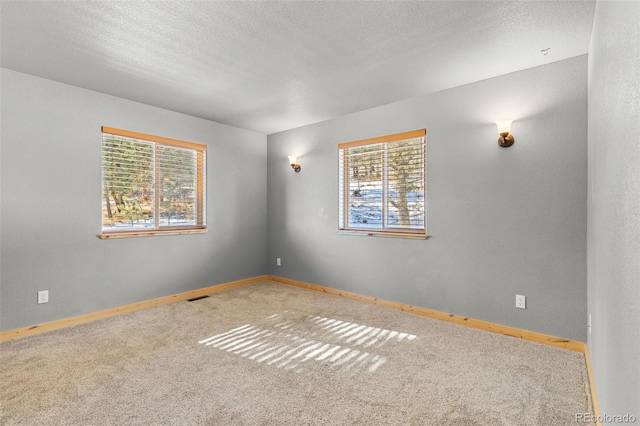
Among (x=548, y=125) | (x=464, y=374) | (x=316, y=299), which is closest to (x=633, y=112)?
(x=464, y=374)

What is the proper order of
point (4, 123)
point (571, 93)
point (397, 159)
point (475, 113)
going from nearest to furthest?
point (571, 93) < point (4, 123) < point (475, 113) < point (397, 159)

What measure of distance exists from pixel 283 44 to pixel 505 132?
212cm

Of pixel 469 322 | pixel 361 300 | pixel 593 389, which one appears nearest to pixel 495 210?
pixel 469 322

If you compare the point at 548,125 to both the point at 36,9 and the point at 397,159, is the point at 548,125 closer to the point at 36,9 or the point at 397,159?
the point at 397,159

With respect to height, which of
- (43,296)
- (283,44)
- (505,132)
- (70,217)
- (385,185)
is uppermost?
(283,44)

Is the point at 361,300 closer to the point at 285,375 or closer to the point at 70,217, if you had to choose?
the point at 285,375

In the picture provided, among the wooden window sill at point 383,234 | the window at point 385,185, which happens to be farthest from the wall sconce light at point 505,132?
the wooden window sill at point 383,234

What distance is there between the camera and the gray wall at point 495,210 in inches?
109

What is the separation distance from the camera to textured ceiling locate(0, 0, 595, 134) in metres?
2.11

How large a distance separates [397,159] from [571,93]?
5.66ft

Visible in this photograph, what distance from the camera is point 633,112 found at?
0.98m

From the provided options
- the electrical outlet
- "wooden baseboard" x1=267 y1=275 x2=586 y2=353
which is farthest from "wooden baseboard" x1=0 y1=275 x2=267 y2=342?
"wooden baseboard" x1=267 y1=275 x2=586 y2=353

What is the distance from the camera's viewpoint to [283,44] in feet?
8.30

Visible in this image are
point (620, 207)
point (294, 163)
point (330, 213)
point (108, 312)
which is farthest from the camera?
point (294, 163)
